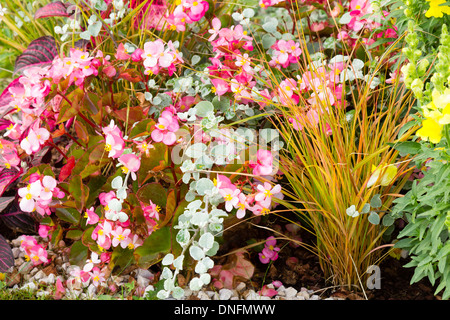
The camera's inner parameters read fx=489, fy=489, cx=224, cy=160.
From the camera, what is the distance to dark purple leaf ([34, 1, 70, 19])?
2.07m

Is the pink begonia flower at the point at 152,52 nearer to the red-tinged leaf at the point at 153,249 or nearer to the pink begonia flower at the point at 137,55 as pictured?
the pink begonia flower at the point at 137,55

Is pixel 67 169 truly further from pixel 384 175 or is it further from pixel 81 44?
pixel 384 175

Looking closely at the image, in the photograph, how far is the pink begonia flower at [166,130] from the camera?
154 cm

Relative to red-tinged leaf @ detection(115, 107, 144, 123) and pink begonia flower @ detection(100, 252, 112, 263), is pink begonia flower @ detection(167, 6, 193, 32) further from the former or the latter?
pink begonia flower @ detection(100, 252, 112, 263)

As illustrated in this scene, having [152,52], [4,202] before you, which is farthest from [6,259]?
[152,52]

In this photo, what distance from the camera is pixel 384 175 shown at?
4.92 ft

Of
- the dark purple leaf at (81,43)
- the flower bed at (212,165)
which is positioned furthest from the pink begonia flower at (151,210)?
the dark purple leaf at (81,43)

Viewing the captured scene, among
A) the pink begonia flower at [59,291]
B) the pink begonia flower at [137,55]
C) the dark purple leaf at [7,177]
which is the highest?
the pink begonia flower at [137,55]

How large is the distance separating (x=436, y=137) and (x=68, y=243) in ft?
4.97

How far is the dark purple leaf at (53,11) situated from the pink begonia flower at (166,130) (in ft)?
2.87

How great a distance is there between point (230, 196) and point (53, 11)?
123 cm

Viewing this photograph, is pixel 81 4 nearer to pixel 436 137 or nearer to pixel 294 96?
pixel 294 96

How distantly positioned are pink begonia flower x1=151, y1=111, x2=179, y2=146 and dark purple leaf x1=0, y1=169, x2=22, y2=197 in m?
0.64

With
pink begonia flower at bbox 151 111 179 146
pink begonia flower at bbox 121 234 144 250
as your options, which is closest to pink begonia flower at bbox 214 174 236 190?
pink begonia flower at bbox 151 111 179 146
